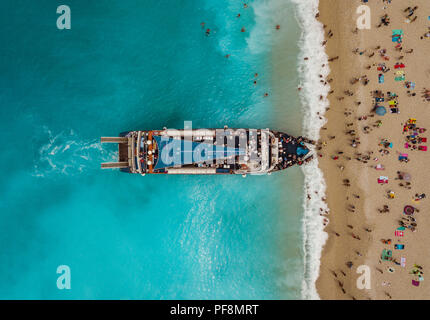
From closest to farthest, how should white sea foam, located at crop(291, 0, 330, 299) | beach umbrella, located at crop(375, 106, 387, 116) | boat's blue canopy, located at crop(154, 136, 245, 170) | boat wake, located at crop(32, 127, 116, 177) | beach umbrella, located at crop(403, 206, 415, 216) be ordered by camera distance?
boat's blue canopy, located at crop(154, 136, 245, 170)
beach umbrella, located at crop(403, 206, 415, 216)
beach umbrella, located at crop(375, 106, 387, 116)
white sea foam, located at crop(291, 0, 330, 299)
boat wake, located at crop(32, 127, 116, 177)

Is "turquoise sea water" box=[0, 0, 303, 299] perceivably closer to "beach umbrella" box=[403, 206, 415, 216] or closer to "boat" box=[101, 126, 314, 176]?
"boat" box=[101, 126, 314, 176]

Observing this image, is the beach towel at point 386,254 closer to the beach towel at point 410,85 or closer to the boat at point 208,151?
the boat at point 208,151

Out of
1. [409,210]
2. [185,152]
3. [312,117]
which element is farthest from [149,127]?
[409,210]

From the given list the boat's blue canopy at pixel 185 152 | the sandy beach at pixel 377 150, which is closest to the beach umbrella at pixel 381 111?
the sandy beach at pixel 377 150

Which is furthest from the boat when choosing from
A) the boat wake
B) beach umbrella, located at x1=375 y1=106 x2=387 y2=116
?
beach umbrella, located at x1=375 y1=106 x2=387 y2=116

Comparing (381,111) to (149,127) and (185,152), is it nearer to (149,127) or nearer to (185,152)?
(185,152)
